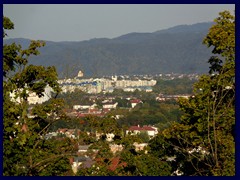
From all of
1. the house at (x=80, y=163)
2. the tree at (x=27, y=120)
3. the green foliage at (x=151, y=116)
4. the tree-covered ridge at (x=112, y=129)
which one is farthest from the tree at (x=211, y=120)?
the green foliage at (x=151, y=116)

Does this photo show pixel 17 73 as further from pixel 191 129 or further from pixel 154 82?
pixel 154 82

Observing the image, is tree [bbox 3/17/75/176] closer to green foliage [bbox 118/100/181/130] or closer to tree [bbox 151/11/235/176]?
tree [bbox 151/11/235/176]

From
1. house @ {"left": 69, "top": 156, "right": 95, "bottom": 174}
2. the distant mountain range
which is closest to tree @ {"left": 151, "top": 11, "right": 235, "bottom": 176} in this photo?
house @ {"left": 69, "top": 156, "right": 95, "bottom": 174}

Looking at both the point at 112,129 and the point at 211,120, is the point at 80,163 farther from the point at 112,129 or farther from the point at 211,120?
the point at 211,120

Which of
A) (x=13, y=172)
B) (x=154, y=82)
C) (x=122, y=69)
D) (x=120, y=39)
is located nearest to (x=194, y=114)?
(x=13, y=172)

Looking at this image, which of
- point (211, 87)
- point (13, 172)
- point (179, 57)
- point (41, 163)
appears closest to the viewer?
point (13, 172)

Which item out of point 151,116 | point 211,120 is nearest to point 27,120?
point 211,120

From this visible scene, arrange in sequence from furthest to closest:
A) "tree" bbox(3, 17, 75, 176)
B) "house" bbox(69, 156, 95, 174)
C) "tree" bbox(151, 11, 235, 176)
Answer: "house" bbox(69, 156, 95, 174)
"tree" bbox(151, 11, 235, 176)
"tree" bbox(3, 17, 75, 176)
